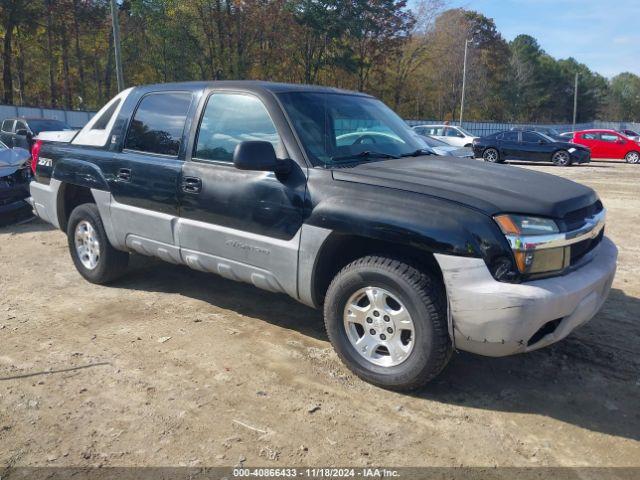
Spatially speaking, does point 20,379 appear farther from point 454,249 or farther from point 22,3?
point 22,3

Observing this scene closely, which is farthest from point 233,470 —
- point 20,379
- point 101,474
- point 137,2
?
point 137,2

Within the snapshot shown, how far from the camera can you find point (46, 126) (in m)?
16.2

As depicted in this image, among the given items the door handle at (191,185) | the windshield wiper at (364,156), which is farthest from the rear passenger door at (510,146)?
the door handle at (191,185)

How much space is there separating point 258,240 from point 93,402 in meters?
1.44

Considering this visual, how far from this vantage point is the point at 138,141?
4.74 meters

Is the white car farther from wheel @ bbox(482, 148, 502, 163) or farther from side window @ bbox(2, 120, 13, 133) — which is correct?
side window @ bbox(2, 120, 13, 133)

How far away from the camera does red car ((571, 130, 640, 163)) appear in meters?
23.1

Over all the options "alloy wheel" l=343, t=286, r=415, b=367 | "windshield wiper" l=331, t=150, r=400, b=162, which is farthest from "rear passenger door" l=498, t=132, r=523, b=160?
"alloy wheel" l=343, t=286, r=415, b=367

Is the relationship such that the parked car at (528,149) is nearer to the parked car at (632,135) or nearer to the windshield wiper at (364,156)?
the parked car at (632,135)

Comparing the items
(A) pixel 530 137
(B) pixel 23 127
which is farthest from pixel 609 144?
(B) pixel 23 127

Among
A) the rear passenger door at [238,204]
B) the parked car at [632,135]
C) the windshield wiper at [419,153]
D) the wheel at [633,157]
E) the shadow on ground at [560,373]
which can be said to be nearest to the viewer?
the shadow on ground at [560,373]

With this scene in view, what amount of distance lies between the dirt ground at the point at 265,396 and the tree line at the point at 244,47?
123 ft

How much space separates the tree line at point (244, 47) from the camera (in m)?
38.7

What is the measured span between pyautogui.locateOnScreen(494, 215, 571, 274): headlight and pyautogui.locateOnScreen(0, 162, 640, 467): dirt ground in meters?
0.89
